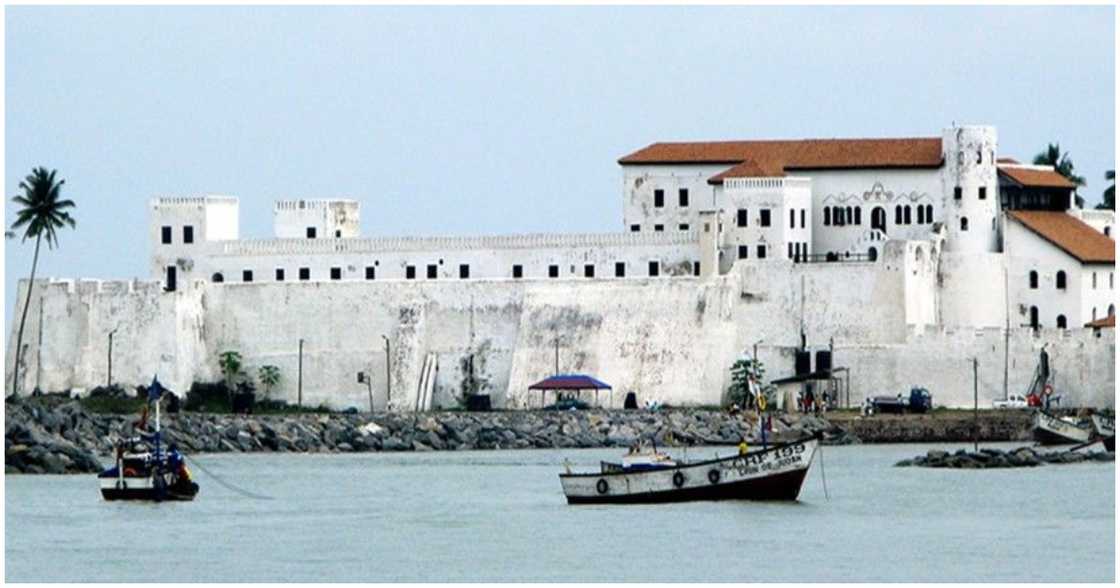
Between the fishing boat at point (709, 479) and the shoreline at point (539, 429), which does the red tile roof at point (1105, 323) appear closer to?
the shoreline at point (539, 429)

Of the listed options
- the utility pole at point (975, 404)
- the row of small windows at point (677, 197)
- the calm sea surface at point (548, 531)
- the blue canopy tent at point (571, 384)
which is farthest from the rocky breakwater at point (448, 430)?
the calm sea surface at point (548, 531)

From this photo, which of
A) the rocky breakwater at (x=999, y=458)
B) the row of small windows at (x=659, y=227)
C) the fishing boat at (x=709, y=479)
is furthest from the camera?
the row of small windows at (x=659, y=227)

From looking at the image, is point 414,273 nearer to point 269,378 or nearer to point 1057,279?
point 269,378

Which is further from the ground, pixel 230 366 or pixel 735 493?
pixel 230 366

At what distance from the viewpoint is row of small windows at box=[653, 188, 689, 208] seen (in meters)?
94.4

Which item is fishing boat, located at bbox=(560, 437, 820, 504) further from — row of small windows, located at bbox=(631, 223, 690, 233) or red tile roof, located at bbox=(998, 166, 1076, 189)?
red tile roof, located at bbox=(998, 166, 1076, 189)

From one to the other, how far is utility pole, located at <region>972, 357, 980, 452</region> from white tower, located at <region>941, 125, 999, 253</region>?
158 inches

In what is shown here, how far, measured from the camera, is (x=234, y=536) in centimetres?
5756

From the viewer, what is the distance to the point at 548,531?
58.2 m

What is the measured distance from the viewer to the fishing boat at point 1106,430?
7894cm

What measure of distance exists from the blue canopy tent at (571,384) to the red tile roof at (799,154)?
242 inches

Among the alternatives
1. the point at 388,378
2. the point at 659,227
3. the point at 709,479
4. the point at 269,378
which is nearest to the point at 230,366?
the point at 269,378

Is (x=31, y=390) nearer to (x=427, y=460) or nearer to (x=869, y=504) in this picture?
(x=427, y=460)

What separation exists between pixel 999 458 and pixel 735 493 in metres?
14.0
